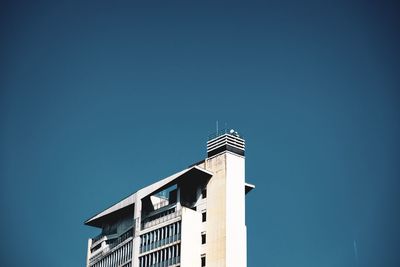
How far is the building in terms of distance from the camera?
11769 centimetres

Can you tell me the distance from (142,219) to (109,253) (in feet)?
37.1

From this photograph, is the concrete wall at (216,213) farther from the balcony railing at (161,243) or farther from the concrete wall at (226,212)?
the balcony railing at (161,243)

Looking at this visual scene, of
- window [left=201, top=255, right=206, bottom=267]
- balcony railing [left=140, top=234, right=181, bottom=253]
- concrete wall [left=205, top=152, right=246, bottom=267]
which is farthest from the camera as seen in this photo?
balcony railing [left=140, top=234, right=181, bottom=253]

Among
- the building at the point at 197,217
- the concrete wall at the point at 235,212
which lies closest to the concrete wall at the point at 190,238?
the building at the point at 197,217

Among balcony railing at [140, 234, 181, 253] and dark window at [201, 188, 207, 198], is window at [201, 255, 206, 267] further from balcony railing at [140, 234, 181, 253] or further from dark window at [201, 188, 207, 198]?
dark window at [201, 188, 207, 198]

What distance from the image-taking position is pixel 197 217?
121 metres

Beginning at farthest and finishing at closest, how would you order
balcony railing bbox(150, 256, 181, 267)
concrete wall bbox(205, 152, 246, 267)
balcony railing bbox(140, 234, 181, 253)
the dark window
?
the dark window → balcony railing bbox(140, 234, 181, 253) → balcony railing bbox(150, 256, 181, 267) → concrete wall bbox(205, 152, 246, 267)

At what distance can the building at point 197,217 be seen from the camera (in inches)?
4633

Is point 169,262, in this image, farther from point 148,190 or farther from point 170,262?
point 148,190

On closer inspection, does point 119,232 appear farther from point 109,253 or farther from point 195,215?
point 195,215

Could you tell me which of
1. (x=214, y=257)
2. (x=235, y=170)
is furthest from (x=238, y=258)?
(x=235, y=170)

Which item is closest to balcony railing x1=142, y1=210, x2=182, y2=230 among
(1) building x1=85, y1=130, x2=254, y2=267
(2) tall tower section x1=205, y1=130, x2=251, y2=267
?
(1) building x1=85, y1=130, x2=254, y2=267

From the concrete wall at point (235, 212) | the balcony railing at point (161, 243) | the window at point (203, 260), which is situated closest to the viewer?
the concrete wall at point (235, 212)

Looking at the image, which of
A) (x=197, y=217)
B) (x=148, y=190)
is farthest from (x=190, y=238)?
(x=148, y=190)
